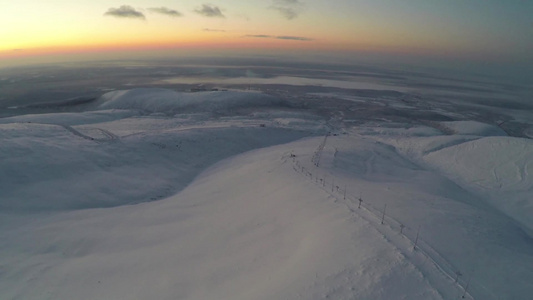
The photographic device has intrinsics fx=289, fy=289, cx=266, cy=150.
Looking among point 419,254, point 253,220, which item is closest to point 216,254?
point 253,220

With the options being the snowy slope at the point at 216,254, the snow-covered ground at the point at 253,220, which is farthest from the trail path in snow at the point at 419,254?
the snowy slope at the point at 216,254

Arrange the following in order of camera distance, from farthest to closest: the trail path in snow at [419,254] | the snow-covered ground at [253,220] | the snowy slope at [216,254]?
the snow-covered ground at [253,220], the snowy slope at [216,254], the trail path in snow at [419,254]

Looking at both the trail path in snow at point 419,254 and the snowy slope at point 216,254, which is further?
the snowy slope at point 216,254

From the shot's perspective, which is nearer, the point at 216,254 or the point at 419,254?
the point at 419,254

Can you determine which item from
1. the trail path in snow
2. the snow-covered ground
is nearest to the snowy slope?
the snow-covered ground

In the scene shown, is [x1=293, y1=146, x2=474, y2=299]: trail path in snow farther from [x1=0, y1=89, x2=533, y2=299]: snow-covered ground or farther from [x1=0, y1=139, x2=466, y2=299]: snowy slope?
[x1=0, y1=139, x2=466, y2=299]: snowy slope

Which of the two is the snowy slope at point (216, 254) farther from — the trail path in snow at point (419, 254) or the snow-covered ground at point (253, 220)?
the trail path in snow at point (419, 254)

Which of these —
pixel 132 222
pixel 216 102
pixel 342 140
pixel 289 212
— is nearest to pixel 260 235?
pixel 289 212

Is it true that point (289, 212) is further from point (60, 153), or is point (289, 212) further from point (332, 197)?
point (60, 153)

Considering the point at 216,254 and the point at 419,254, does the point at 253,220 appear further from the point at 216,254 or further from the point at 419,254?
the point at 419,254
